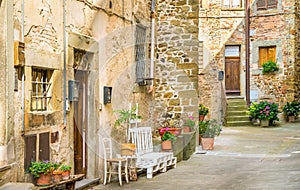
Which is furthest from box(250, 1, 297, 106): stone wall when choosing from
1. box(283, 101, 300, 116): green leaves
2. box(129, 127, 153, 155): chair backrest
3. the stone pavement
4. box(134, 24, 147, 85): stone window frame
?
box(129, 127, 153, 155): chair backrest

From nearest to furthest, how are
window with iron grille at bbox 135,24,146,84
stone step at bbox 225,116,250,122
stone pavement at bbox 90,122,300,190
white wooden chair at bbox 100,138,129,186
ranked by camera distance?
stone pavement at bbox 90,122,300,190, white wooden chair at bbox 100,138,129,186, window with iron grille at bbox 135,24,146,84, stone step at bbox 225,116,250,122

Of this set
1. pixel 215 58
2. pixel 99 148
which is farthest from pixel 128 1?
pixel 215 58

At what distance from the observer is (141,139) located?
8.66 meters

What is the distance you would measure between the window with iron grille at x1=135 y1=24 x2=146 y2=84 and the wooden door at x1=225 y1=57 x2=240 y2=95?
379 inches

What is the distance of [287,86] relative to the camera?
18.0 metres

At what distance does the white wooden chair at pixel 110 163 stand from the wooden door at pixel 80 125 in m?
0.40

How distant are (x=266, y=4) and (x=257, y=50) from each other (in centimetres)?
197

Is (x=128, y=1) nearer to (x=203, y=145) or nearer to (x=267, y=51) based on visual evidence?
(x=203, y=145)

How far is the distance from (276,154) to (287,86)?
8611 millimetres

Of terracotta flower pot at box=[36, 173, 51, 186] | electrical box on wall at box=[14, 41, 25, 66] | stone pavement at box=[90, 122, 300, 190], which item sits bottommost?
stone pavement at box=[90, 122, 300, 190]

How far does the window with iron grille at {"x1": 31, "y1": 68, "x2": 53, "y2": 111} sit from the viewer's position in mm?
5664

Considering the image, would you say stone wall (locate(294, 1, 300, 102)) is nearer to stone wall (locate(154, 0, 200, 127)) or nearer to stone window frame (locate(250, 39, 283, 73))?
stone window frame (locate(250, 39, 283, 73))

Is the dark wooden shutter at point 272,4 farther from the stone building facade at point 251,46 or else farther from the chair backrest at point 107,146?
the chair backrest at point 107,146

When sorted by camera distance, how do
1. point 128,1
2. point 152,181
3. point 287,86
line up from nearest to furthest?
1. point 152,181
2. point 128,1
3. point 287,86
